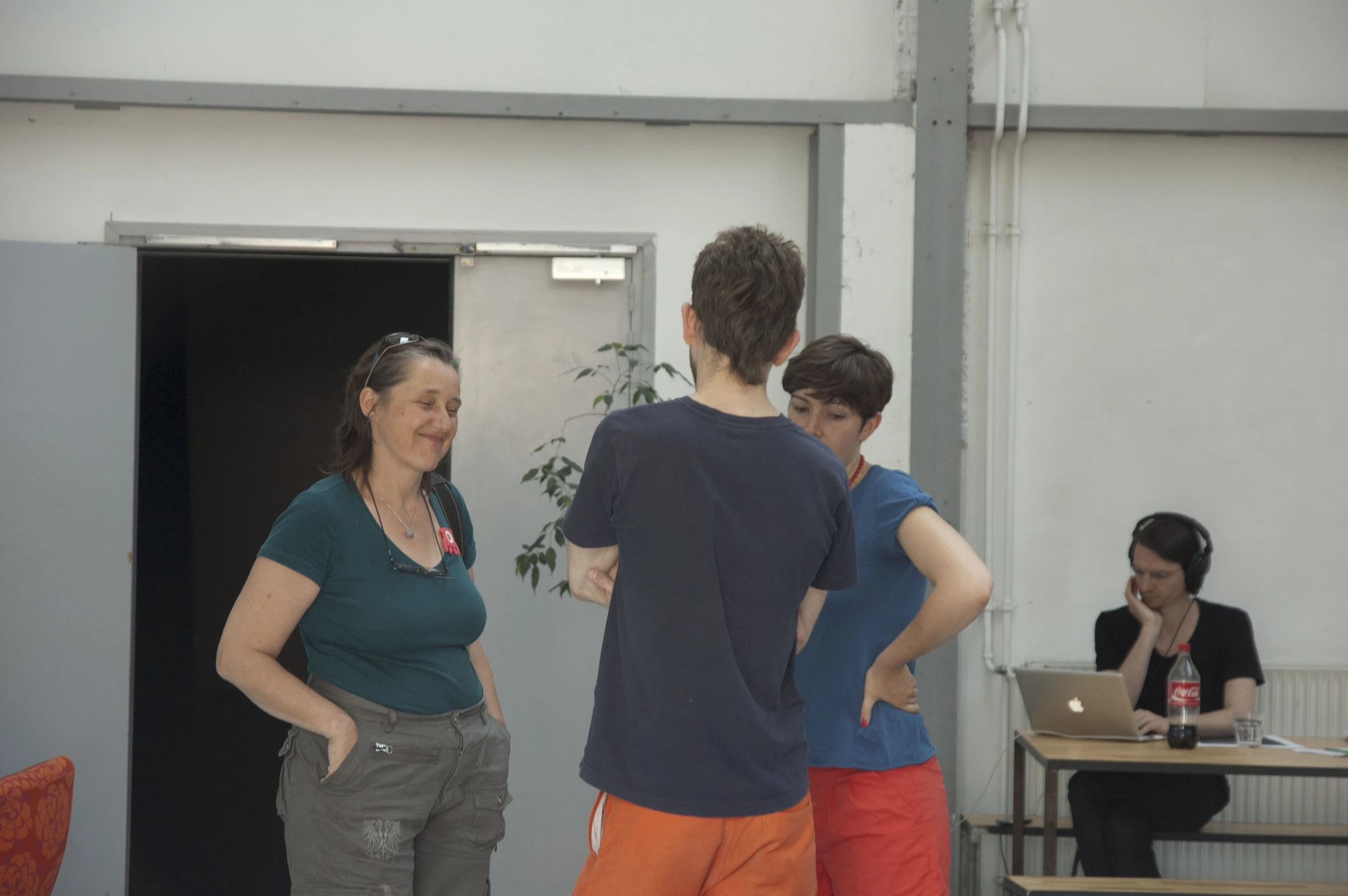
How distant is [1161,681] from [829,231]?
176 centimetres

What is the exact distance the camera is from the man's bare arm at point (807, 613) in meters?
1.62

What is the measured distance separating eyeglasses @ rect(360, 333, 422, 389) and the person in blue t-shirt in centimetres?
79

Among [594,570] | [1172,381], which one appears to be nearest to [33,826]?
[594,570]

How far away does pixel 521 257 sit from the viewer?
3998 mm

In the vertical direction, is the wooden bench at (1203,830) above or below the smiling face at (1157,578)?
below

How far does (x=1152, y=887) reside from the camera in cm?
323

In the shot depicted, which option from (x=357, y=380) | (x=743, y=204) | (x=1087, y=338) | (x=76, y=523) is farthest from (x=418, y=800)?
(x=1087, y=338)

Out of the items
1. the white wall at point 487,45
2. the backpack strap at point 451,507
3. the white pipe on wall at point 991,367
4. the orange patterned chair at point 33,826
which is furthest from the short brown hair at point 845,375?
the white wall at point 487,45

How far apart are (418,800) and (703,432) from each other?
97 cm

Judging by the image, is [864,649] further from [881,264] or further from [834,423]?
[881,264]

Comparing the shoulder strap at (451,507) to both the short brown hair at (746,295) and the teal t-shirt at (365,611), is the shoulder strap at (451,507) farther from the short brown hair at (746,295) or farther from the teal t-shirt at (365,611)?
the short brown hair at (746,295)

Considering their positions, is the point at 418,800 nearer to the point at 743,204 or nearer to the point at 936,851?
the point at 936,851

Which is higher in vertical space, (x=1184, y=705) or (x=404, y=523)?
(x=404, y=523)

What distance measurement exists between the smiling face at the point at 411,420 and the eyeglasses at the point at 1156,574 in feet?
7.95
